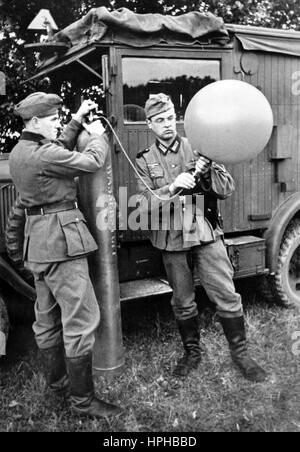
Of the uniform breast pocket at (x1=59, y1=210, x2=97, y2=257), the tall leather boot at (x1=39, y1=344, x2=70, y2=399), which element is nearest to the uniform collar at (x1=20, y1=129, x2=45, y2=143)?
the uniform breast pocket at (x1=59, y1=210, x2=97, y2=257)

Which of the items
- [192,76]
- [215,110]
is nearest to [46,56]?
[192,76]

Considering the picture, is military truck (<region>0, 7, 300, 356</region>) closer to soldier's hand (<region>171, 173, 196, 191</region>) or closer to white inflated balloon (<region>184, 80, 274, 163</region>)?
soldier's hand (<region>171, 173, 196, 191</region>)

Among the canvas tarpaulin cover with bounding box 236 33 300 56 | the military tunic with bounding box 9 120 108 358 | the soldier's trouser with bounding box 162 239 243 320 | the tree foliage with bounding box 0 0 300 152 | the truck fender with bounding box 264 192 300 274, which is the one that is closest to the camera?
the military tunic with bounding box 9 120 108 358

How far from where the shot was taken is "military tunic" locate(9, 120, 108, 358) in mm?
2715

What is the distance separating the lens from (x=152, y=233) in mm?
3293

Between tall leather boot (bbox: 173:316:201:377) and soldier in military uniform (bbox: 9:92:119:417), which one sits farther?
tall leather boot (bbox: 173:316:201:377)

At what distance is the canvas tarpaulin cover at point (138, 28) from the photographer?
3303 millimetres

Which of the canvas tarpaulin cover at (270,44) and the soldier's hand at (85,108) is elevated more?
the canvas tarpaulin cover at (270,44)

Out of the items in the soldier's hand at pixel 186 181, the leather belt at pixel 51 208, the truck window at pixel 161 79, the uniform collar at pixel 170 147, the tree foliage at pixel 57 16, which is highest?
the tree foliage at pixel 57 16

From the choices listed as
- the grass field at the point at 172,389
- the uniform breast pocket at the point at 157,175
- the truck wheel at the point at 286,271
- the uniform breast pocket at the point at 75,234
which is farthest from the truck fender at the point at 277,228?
the uniform breast pocket at the point at 75,234

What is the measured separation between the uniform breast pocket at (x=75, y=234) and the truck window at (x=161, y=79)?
104 cm

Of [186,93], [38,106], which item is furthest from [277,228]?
[38,106]

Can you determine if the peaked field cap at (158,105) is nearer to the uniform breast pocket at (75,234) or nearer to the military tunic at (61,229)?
the military tunic at (61,229)
